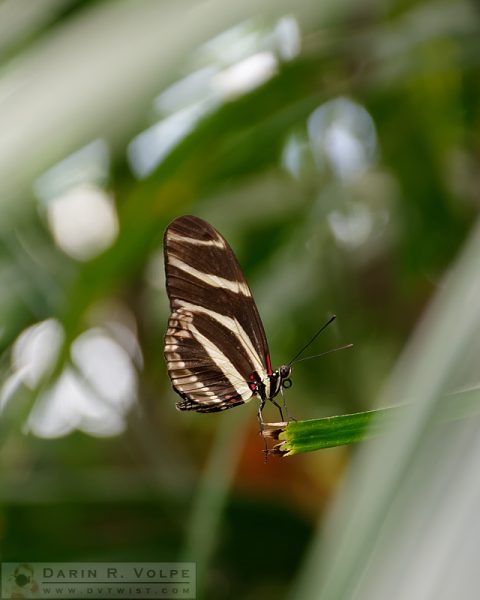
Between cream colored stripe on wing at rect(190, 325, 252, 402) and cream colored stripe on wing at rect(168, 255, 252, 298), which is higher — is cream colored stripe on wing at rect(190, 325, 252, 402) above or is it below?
below

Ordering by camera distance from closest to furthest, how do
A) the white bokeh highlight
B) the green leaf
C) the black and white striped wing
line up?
the green leaf
the black and white striped wing
the white bokeh highlight

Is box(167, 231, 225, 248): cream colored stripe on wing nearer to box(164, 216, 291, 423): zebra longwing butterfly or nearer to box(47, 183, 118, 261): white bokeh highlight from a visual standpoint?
box(164, 216, 291, 423): zebra longwing butterfly

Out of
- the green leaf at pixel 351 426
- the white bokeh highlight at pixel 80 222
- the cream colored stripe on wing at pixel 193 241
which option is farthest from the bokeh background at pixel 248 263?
the green leaf at pixel 351 426

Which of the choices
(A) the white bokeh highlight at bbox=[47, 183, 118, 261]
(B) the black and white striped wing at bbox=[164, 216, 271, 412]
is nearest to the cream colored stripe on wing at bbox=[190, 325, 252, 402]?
(B) the black and white striped wing at bbox=[164, 216, 271, 412]

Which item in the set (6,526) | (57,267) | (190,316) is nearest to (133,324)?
(57,267)

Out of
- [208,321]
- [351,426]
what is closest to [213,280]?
[208,321]

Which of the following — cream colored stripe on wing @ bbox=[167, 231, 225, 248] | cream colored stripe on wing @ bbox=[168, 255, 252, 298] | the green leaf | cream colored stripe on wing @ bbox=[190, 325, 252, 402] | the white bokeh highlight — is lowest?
the green leaf

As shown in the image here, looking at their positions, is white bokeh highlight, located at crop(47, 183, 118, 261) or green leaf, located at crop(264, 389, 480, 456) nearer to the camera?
green leaf, located at crop(264, 389, 480, 456)
